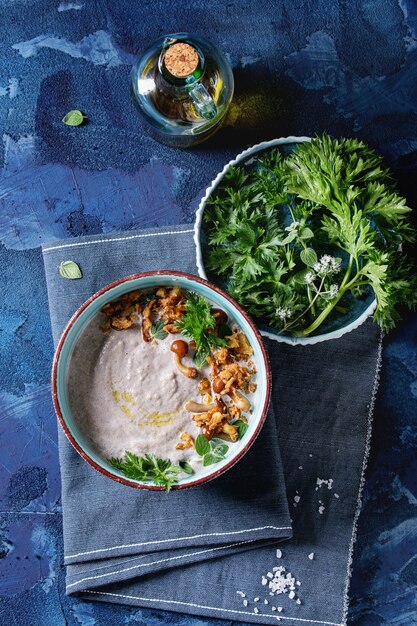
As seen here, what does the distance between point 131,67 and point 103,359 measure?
2.66 feet

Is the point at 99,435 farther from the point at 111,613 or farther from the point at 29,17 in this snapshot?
the point at 29,17

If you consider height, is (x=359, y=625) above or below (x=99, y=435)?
below

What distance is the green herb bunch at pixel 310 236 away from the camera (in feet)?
5.63

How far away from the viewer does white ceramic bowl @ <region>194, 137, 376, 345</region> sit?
5.96 ft

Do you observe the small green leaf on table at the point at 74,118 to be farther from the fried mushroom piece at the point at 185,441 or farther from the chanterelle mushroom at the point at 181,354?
the fried mushroom piece at the point at 185,441

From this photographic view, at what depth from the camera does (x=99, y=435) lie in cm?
174

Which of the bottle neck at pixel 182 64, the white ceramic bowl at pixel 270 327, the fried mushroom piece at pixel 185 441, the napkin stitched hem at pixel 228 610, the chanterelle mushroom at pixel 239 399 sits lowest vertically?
the napkin stitched hem at pixel 228 610

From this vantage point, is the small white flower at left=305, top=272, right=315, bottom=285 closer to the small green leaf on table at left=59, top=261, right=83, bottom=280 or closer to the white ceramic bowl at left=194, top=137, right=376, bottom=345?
the white ceramic bowl at left=194, top=137, right=376, bottom=345

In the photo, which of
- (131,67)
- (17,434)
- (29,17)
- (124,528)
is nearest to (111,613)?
(124,528)

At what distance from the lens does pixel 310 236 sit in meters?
1.73

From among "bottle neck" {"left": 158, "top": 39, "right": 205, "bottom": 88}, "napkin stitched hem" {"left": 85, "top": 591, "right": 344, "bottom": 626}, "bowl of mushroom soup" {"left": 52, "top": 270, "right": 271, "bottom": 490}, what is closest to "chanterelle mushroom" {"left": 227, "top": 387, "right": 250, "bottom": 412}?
"bowl of mushroom soup" {"left": 52, "top": 270, "right": 271, "bottom": 490}

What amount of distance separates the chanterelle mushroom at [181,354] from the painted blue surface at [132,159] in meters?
0.44

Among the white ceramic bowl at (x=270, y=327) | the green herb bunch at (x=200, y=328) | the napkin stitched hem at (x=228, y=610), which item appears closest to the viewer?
the green herb bunch at (x=200, y=328)

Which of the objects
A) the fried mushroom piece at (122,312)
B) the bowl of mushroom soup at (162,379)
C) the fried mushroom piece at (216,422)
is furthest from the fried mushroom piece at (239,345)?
the fried mushroom piece at (122,312)
